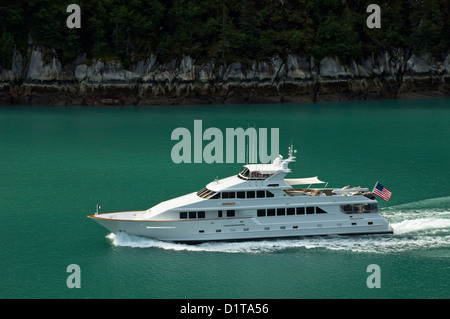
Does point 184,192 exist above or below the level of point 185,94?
below

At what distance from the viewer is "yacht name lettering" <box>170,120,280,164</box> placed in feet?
234

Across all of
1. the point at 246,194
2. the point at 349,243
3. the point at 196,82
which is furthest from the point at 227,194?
the point at 196,82

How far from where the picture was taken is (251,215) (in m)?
43.3

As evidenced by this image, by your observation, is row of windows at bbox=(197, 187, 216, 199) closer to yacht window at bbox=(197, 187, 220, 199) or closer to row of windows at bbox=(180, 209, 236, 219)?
yacht window at bbox=(197, 187, 220, 199)

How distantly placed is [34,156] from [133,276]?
41.6m

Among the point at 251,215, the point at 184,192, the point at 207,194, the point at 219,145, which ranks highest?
the point at 207,194

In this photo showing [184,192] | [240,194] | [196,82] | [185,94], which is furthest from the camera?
[196,82]

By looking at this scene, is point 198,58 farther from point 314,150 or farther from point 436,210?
point 436,210

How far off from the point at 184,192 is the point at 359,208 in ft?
57.5

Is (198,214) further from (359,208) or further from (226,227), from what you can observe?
(359,208)

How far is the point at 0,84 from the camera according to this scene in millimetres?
136250

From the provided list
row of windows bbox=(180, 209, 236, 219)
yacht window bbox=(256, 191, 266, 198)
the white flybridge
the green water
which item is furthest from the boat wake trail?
yacht window bbox=(256, 191, 266, 198)

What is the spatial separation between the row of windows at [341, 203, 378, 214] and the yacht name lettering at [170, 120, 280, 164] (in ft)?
64.8

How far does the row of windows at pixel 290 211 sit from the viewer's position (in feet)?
142
